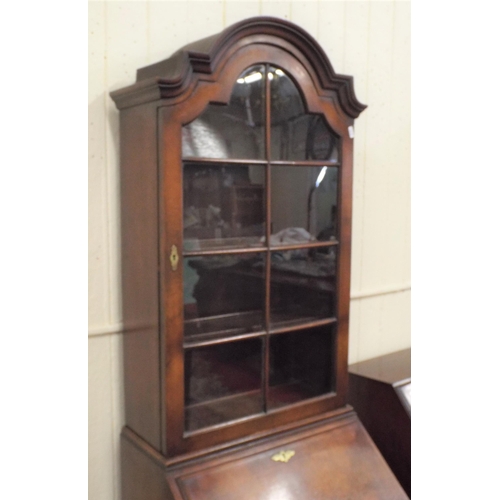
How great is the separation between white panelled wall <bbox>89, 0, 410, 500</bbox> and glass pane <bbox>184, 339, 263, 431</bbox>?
0.27m

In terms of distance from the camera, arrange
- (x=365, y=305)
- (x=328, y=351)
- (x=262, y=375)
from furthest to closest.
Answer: (x=365, y=305)
(x=328, y=351)
(x=262, y=375)

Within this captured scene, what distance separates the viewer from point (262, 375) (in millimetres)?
1484

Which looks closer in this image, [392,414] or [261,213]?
[261,213]

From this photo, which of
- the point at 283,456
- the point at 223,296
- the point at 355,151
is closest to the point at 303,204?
the point at 223,296

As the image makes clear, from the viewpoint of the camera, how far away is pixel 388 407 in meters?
1.76

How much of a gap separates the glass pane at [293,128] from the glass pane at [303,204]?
4 cm

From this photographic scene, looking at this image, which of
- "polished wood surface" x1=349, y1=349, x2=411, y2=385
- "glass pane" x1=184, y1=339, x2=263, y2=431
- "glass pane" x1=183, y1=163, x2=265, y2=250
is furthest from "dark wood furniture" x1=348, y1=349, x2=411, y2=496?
"glass pane" x1=183, y1=163, x2=265, y2=250

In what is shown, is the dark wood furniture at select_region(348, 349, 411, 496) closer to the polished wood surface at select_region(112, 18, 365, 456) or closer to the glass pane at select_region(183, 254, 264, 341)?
the polished wood surface at select_region(112, 18, 365, 456)

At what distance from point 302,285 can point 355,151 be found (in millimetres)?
692

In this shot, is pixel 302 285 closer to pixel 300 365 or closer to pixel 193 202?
pixel 300 365

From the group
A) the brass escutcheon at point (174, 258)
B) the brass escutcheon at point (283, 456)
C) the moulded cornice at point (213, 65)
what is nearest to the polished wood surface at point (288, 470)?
the brass escutcheon at point (283, 456)
